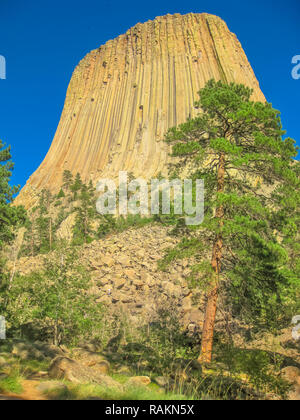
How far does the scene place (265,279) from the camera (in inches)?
359

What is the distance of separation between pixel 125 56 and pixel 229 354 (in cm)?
8507

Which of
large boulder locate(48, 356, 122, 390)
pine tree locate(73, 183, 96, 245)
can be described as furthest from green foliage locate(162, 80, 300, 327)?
pine tree locate(73, 183, 96, 245)

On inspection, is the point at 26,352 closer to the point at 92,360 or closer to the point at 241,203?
the point at 92,360

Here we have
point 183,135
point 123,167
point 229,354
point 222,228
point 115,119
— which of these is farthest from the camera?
point 115,119

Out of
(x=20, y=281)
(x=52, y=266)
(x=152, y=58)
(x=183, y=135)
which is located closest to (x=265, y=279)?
(x=183, y=135)

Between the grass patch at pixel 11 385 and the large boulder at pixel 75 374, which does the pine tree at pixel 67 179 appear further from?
the grass patch at pixel 11 385

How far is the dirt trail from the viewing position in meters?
4.30

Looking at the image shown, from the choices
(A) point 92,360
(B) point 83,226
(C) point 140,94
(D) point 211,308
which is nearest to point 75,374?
(A) point 92,360

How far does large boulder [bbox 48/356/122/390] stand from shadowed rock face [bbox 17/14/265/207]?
54.0 meters

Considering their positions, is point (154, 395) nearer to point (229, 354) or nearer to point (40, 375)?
point (40, 375)

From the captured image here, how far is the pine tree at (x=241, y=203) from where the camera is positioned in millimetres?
8938

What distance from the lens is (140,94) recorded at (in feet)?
235

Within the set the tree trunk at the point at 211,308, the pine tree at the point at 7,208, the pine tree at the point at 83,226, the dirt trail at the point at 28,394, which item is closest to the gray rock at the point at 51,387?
the dirt trail at the point at 28,394

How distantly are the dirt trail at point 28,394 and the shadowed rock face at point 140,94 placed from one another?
54.8 meters
